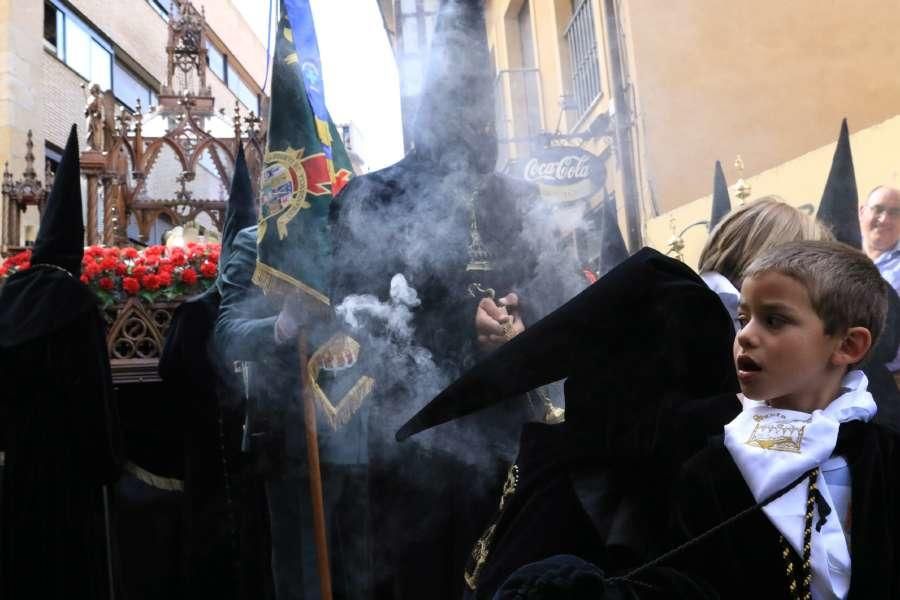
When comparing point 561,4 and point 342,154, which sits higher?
point 561,4

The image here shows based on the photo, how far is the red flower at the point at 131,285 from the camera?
5082mm

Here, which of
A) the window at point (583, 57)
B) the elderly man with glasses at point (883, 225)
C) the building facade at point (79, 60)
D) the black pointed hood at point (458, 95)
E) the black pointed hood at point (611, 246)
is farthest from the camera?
the building facade at point (79, 60)

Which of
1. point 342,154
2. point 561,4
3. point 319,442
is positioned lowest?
point 319,442

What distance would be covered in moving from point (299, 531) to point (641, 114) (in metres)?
6.75

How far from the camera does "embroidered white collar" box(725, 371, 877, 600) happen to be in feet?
4.18

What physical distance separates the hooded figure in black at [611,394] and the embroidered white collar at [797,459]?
60 millimetres

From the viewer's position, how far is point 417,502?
8.32 feet

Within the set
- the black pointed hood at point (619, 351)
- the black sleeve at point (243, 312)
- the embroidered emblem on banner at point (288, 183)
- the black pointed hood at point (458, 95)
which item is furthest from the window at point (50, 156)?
the black pointed hood at point (619, 351)

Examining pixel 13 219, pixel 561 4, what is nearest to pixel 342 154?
pixel 13 219

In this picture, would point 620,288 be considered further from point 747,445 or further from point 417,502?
point 417,502

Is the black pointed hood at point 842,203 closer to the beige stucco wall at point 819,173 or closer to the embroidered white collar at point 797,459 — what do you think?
the embroidered white collar at point 797,459

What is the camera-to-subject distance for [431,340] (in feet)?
8.58

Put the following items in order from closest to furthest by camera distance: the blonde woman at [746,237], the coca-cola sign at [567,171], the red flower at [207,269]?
1. the blonde woman at [746,237]
2. the red flower at [207,269]
3. the coca-cola sign at [567,171]

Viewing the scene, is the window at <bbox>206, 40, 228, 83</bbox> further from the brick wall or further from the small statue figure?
the small statue figure
